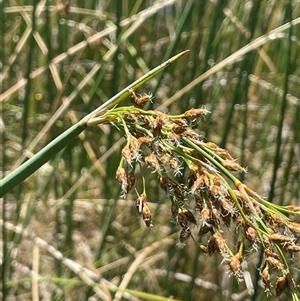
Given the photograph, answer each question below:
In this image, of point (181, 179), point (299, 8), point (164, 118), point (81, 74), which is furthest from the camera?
point (81, 74)

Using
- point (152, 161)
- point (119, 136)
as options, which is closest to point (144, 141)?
point (152, 161)

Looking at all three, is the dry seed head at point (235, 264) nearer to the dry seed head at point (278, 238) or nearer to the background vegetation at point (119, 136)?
the dry seed head at point (278, 238)

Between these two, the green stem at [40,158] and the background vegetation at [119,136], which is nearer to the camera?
the green stem at [40,158]

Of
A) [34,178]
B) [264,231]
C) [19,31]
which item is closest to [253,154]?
[34,178]

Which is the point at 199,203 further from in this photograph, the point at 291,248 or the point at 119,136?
the point at 119,136

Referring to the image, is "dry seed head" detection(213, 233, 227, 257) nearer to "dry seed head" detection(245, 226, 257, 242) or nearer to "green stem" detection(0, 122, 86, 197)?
"dry seed head" detection(245, 226, 257, 242)

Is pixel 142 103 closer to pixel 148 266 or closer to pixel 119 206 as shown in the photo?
pixel 148 266

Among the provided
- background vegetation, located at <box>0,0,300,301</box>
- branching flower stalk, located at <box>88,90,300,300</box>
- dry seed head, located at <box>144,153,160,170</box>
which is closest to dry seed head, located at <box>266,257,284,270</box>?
branching flower stalk, located at <box>88,90,300,300</box>

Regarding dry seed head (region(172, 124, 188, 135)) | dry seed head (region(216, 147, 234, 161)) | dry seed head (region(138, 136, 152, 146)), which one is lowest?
dry seed head (region(216, 147, 234, 161))

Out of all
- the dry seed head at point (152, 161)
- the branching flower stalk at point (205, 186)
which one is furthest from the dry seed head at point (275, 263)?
the dry seed head at point (152, 161)
